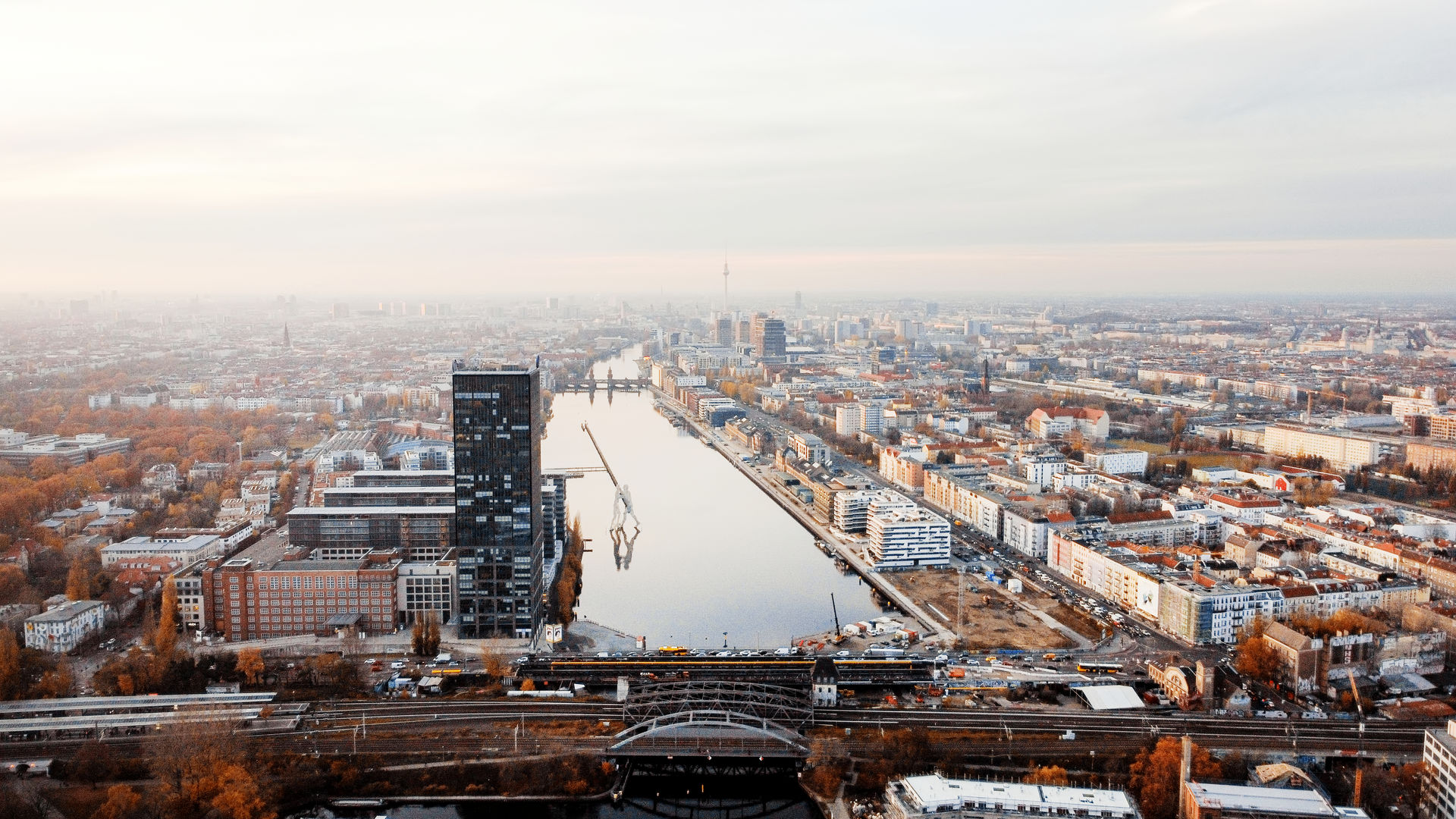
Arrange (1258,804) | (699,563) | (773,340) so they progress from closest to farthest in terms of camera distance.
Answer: (1258,804)
(699,563)
(773,340)

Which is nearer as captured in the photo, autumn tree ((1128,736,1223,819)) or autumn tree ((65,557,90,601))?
autumn tree ((1128,736,1223,819))

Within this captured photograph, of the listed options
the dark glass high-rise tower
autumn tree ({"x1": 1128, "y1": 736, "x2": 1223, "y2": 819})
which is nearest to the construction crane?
the dark glass high-rise tower

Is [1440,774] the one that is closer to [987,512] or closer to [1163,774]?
[1163,774]

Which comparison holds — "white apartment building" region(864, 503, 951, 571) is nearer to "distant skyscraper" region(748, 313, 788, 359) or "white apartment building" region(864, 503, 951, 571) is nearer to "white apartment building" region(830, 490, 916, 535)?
"white apartment building" region(830, 490, 916, 535)

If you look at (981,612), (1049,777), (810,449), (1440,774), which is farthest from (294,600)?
(810,449)

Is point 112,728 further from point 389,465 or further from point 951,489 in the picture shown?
point 951,489

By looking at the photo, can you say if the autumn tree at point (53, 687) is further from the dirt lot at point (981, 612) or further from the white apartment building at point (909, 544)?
the white apartment building at point (909, 544)

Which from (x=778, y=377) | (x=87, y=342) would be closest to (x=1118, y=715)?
(x=778, y=377)
